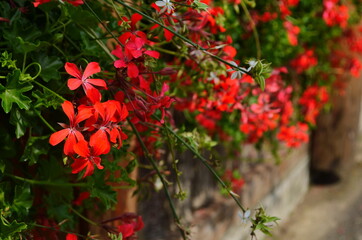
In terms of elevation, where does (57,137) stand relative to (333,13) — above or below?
below

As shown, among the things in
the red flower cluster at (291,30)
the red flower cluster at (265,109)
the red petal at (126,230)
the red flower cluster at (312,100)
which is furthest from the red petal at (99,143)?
the red flower cluster at (312,100)

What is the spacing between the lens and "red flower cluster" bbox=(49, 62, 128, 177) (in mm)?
865

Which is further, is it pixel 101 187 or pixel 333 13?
pixel 333 13

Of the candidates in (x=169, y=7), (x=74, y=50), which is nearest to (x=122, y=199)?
(x=74, y=50)

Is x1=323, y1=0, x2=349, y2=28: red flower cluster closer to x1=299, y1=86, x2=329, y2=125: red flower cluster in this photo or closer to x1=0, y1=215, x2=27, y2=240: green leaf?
x1=299, y1=86, x2=329, y2=125: red flower cluster

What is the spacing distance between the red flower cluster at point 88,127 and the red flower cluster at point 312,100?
2215 mm

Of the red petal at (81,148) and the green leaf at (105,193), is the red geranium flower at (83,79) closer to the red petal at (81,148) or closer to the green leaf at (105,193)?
the red petal at (81,148)

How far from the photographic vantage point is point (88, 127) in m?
0.89

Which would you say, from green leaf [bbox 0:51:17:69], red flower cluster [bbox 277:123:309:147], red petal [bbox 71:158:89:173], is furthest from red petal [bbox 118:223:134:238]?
red flower cluster [bbox 277:123:309:147]

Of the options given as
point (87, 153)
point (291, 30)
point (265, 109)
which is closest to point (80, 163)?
point (87, 153)

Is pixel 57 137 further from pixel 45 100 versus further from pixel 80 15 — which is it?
pixel 80 15

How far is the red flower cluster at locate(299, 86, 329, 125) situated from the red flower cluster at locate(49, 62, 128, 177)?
2215mm

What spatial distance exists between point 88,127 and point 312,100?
2374 mm

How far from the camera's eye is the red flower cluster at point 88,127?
865 mm
